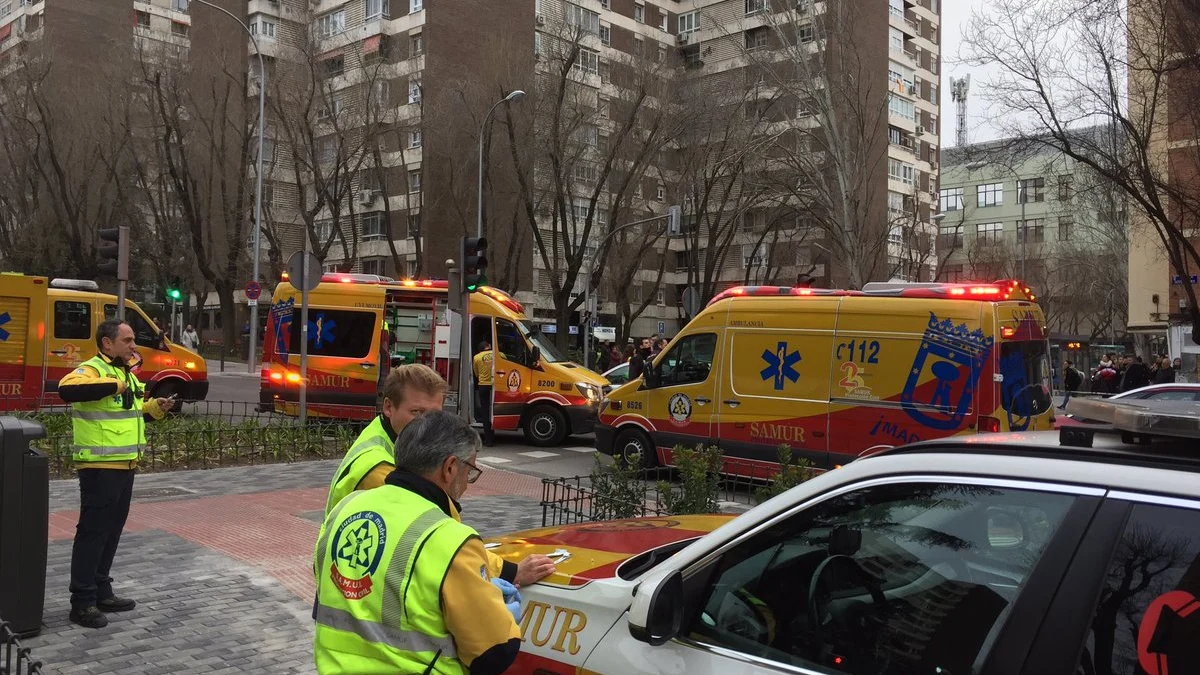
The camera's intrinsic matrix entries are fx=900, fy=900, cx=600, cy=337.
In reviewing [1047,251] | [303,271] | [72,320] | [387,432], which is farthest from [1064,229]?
[387,432]

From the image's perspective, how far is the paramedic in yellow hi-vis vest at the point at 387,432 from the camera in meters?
3.29

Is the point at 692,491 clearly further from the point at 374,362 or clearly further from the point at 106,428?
the point at 374,362

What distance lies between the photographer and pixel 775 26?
2455cm

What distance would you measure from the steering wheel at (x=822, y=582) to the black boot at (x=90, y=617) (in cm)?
457

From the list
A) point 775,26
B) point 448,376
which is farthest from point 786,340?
point 775,26

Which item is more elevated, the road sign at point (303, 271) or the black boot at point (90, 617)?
the road sign at point (303, 271)

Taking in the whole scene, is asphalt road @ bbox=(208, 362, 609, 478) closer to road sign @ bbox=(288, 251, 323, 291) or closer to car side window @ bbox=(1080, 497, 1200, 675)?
road sign @ bbox=(288, 251, 323, 291)

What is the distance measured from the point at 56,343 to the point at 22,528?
42.0ft

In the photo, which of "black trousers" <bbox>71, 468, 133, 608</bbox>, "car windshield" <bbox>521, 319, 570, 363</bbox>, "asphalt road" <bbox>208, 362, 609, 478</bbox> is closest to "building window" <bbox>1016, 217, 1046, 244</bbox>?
"car windshield" <bbox>521, 319, 570, 363</bbox>

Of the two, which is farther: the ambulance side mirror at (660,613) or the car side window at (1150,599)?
the ambulance side mirror at (660,613)

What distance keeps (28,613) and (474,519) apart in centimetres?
418

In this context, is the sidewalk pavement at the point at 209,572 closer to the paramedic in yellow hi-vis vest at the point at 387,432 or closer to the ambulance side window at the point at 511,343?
the paramedic in yellow hi-vis vest at the point at 387,432

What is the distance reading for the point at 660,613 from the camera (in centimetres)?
229

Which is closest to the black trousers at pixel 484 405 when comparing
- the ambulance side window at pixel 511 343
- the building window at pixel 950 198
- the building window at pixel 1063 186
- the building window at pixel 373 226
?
the ambulance side window at pixel 511 343
